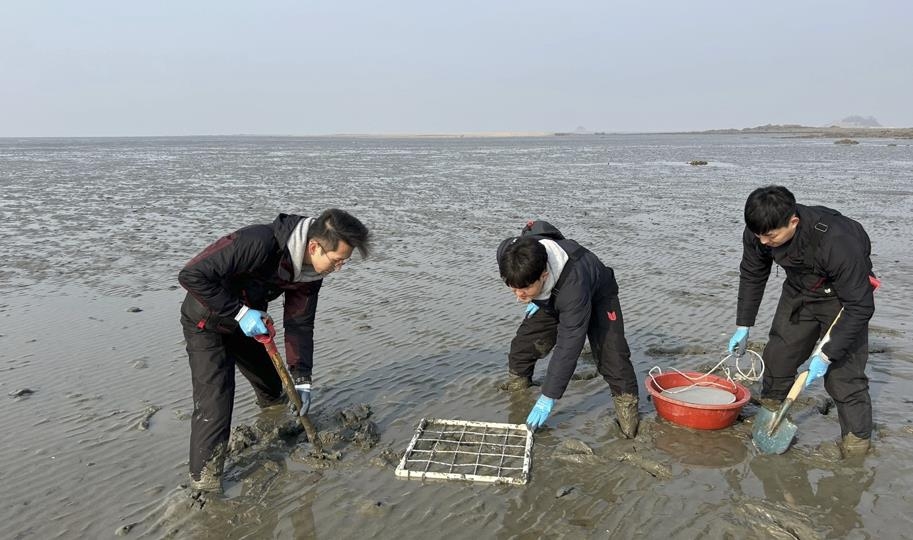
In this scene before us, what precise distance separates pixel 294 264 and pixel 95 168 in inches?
1282

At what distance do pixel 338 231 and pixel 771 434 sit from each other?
3313 mm

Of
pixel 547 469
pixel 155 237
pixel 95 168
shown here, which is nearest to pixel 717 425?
pixel 547 469

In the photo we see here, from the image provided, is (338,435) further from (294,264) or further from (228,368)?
(294,264)

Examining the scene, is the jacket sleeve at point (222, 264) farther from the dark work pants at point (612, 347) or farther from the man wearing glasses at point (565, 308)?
the dark work pants at point (612, 347)

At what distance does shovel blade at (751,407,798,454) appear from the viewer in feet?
14.6

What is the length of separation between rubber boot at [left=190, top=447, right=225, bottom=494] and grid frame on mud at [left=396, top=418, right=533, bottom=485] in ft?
3.79

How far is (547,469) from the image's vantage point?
4453 millimetres

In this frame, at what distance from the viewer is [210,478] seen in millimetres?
4082

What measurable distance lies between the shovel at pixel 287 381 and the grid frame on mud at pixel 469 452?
682 mm

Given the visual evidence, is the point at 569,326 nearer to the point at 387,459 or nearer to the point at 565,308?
the point at 565,308

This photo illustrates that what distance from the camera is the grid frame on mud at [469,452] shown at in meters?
4.28

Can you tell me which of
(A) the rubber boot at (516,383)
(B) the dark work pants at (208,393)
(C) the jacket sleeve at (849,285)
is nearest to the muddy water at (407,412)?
(A) the rubber boot at (516,383)

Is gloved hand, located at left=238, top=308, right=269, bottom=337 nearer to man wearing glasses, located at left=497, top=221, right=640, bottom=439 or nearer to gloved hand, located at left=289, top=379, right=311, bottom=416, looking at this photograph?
gloved hand, located at left=289, top=379, right=311, bottom=416

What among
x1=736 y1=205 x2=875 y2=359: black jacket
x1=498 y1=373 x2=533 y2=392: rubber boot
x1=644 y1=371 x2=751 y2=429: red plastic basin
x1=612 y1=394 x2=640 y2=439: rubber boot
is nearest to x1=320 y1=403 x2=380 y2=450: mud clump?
x1=498 y1=373 x2=533 y2=392: rubber boot
